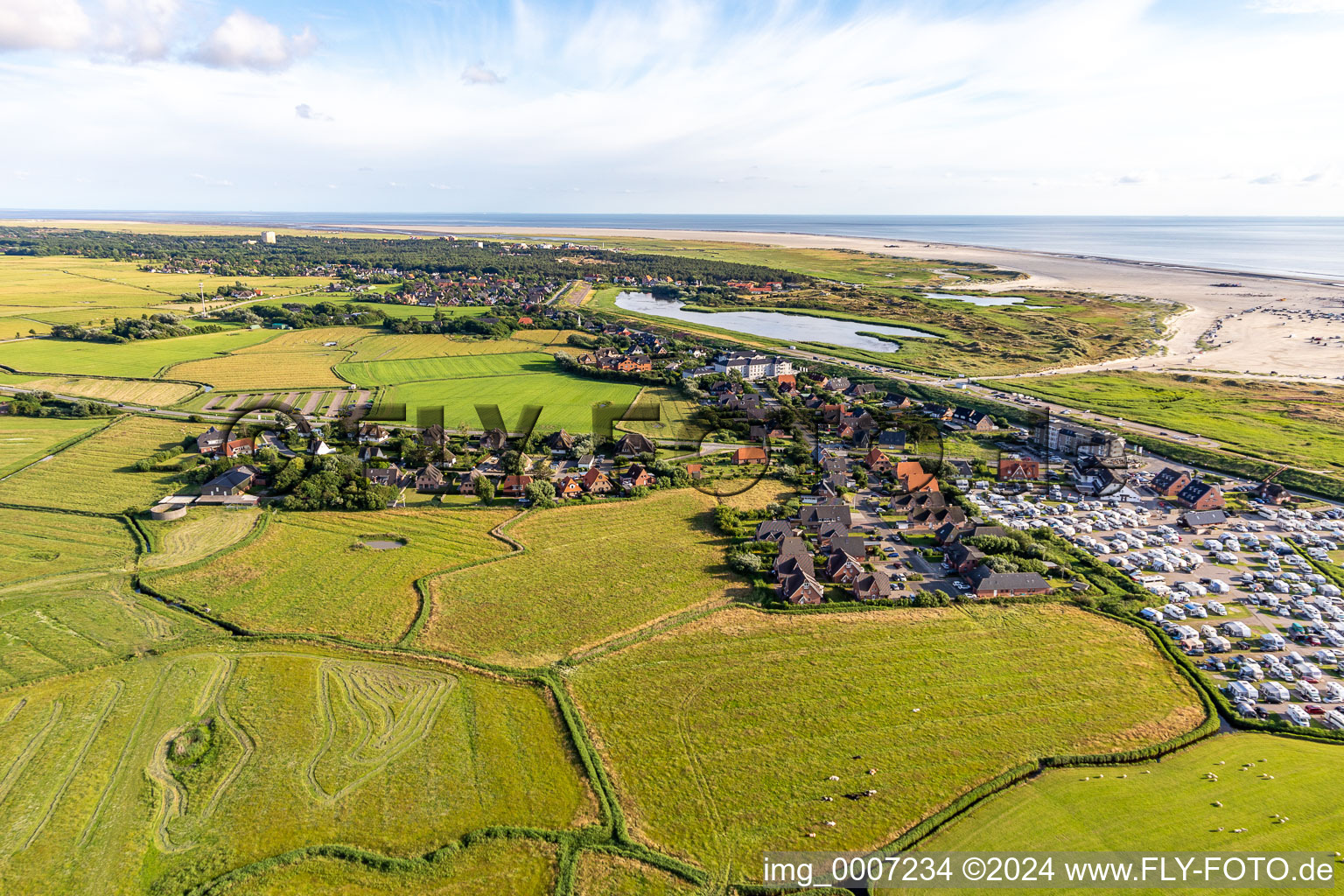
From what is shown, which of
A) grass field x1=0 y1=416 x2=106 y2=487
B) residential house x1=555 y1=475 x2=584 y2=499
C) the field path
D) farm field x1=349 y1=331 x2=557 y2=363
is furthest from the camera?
farm field x1=349 y1=331 x2=557 y2=363

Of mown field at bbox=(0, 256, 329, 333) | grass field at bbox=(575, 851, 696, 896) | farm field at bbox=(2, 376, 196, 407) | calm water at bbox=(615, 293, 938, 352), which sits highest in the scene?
mown field at bbox=(0, 256, 329, 333)

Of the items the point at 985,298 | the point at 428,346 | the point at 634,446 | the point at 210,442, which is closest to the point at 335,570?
the point at 634,446

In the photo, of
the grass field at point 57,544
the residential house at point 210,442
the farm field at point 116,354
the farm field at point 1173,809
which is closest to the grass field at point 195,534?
the grass field at point 57,544

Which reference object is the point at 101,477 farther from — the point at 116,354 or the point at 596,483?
the point at 116,354

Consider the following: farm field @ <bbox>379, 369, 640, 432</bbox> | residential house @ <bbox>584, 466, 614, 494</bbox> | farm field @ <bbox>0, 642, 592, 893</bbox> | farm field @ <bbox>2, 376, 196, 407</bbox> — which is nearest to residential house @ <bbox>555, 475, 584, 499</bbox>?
residential house @ <bbox>584, 466, 614, 494</bbox>

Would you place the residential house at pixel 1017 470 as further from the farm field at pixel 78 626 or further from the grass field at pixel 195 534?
the grass field at pixel 195 534

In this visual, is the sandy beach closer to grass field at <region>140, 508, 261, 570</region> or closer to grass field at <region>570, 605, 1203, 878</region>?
grass field at <region>570, 605, 1203, 878</region>
